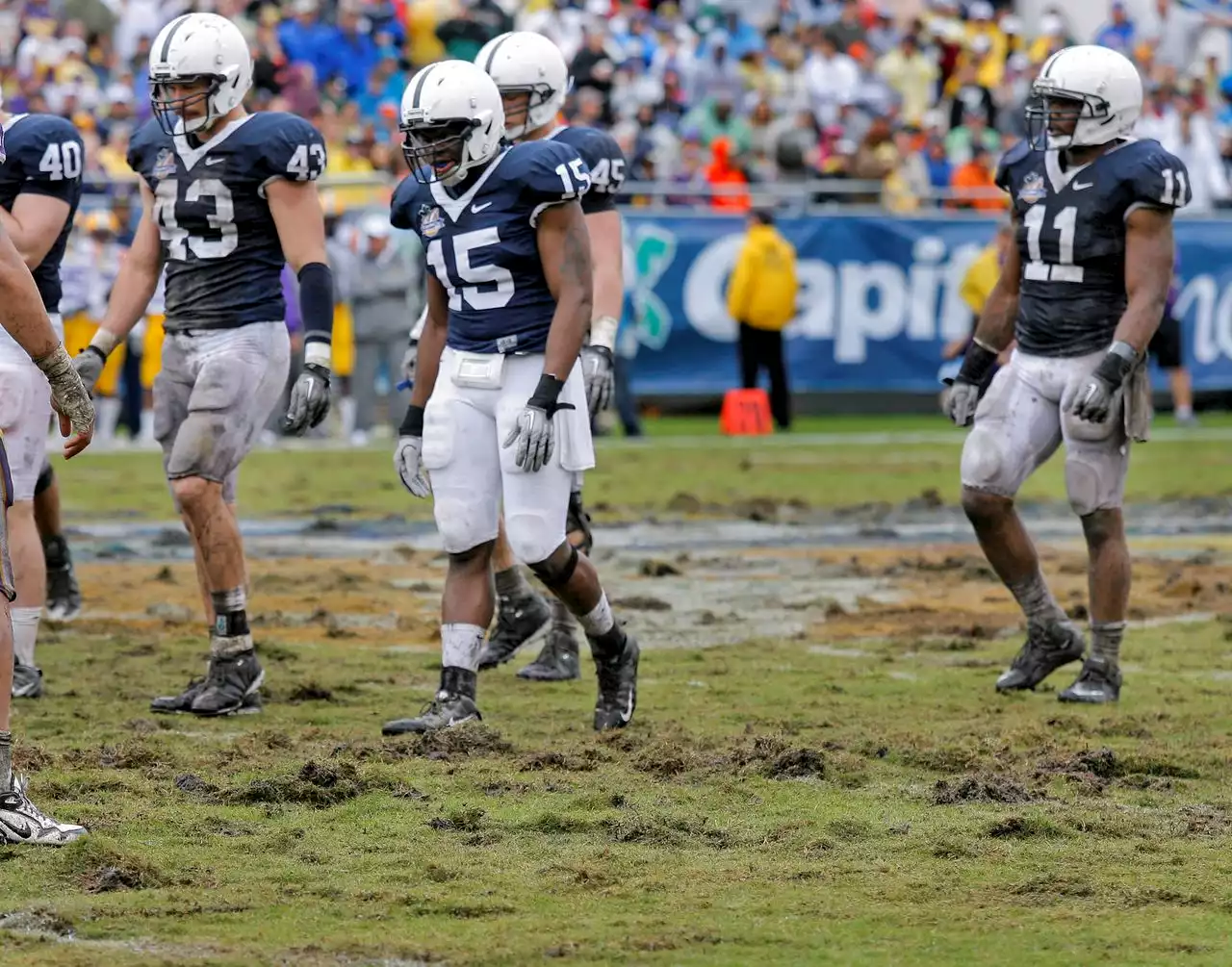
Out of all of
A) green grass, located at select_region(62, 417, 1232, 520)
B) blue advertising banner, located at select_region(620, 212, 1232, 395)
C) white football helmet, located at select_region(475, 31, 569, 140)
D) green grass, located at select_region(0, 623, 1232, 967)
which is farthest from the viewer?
blue advertising banner, located at select_region(620, 212, 1232, 395)

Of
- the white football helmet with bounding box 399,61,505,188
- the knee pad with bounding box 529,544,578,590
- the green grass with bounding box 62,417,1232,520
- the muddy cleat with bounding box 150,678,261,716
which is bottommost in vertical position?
the green grass with bounding box 62,417,1232,520

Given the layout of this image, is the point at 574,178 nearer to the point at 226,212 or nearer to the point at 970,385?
the point at 226,212

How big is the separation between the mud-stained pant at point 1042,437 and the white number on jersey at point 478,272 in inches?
71.9

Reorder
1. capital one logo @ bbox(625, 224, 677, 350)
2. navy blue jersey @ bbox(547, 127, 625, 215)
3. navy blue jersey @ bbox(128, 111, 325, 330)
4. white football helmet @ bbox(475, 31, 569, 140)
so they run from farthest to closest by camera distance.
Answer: capital one logo @ bbox(625, 224, 677, 350)
navy blue jersey @ bbox(547, 127, 625, 215)
white football helmet @ bbox(475, 31, 569, 140)
navy blue jersey @ bbox(128, 111, 325, 330)

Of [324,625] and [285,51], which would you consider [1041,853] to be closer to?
[324,625]

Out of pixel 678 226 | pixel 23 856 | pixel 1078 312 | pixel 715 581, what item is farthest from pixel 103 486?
pixel 23 856

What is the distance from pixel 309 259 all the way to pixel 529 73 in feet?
3.38

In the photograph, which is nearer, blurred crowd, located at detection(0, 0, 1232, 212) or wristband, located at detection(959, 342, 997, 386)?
wristband, located at detection(959, 342, 997, 386)

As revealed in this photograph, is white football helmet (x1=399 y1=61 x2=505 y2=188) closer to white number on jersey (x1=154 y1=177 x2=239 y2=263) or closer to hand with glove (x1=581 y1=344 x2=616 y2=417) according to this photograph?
white number on jersey (x1=154 y1=177 x2=239 y2=263)

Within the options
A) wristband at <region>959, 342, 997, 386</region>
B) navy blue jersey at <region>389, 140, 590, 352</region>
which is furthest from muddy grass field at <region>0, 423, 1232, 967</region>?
navy blue jersey at <region>389, 140, 590, 352</region>

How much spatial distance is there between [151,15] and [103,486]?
29.3 feet

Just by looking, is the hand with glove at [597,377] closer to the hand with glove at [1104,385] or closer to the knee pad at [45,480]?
the hand with glove at [1104,385]

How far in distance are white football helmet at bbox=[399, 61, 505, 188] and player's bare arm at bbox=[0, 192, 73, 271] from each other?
4.54ft

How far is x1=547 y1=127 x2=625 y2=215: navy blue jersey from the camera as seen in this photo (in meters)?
7.34
